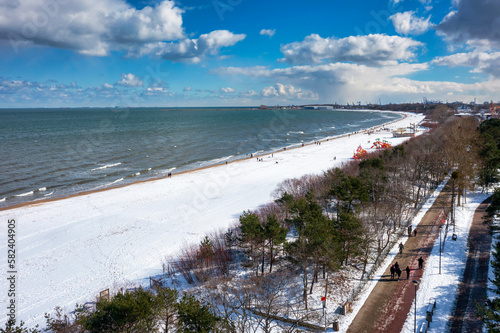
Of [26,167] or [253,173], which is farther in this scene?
[26,167]

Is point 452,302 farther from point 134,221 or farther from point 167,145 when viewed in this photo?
point 167,145

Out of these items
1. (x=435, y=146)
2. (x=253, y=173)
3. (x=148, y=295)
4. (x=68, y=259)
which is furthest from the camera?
(x=253, y=173)

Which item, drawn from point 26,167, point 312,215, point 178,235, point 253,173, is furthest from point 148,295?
point 26,167

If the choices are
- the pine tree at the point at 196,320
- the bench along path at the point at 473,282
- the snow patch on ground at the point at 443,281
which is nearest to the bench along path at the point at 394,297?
the snow patch on ground at the point at 443,281

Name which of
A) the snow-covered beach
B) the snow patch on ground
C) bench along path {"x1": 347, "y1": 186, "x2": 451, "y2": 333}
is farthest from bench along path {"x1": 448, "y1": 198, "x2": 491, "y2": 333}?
the snow-covered beach

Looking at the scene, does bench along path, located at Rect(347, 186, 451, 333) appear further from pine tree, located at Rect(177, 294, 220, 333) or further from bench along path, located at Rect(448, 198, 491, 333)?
pine tree, located at Rect(177, 294, 220, 333)

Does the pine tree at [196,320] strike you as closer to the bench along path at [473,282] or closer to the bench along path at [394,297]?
the bench along path at [394,297]

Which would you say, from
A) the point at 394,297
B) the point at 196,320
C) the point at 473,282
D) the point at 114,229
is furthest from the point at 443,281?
the point at 114,229

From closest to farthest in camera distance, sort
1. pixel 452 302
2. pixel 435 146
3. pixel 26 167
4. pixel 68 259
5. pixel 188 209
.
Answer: pixel 452 302 < pixel 68 259 < pixel 188 209 < pixel 435 146 < pixel 26 167
